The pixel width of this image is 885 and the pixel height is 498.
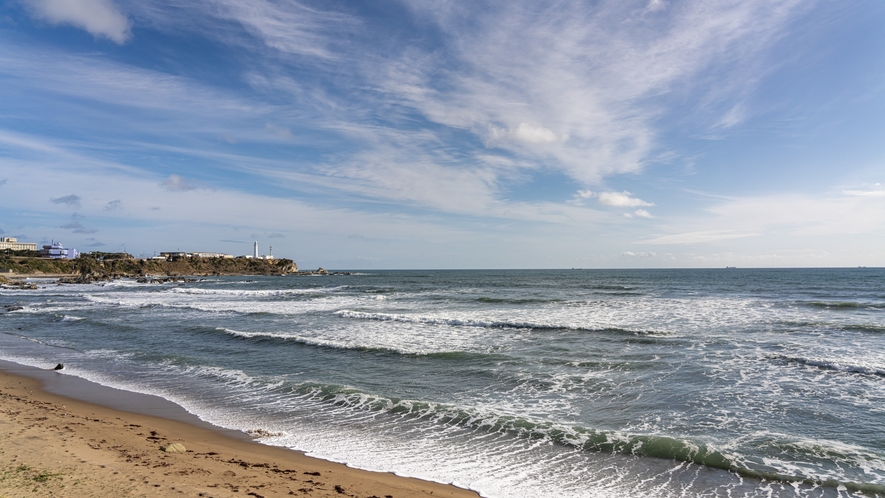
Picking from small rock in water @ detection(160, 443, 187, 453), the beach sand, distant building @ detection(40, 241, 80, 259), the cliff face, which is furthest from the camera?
distant building @ detection(40, 241, 80, 259)

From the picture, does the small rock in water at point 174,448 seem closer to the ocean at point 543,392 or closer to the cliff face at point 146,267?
the ocean at point 543,392

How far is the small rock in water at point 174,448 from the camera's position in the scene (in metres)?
7.21

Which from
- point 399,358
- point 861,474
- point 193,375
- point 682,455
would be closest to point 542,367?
point 399,358

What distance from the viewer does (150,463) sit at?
6527 millimetres

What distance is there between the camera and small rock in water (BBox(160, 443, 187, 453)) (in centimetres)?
721

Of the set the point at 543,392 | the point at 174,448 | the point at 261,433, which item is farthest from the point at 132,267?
the point at 543,392

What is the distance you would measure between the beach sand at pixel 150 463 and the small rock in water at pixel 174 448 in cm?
9

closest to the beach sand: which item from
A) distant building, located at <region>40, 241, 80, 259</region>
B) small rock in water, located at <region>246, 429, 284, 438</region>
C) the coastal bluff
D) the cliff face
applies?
small rock in water, located at <region>246, 429, 284, 438</region>

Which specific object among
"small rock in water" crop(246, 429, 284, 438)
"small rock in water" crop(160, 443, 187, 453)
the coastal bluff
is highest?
the coastal bluff

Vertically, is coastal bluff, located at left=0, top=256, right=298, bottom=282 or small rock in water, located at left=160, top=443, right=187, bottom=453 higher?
coastal bluff, located at left=0, top=256, right=298, bottom=282

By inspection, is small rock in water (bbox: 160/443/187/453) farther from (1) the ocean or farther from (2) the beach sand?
(1) the ocean

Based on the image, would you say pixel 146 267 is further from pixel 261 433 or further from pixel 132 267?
pixel 261 433

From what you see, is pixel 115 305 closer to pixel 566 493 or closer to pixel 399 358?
pixel 399 358

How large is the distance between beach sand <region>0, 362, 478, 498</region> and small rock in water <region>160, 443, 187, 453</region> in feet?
0.28
